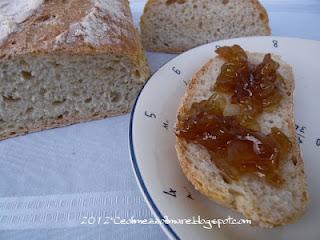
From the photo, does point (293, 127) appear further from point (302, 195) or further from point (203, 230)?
point (203, 230)

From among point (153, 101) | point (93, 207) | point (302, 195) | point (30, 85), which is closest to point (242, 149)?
point (302, 195)

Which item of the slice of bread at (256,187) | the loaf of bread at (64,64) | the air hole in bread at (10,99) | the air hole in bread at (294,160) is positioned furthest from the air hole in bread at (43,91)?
the air hole in bread at (294,160)

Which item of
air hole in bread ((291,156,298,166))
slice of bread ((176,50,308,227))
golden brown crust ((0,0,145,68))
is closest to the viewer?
slice of bread ((176,50,308,227))

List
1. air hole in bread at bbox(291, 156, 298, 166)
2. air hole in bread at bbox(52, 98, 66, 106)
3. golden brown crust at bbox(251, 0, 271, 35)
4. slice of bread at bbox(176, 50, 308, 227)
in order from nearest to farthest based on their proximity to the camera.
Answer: slice of bread at bbox(176, 50, 308, 227)
air hole in bread at bbox(291, 156, 298, 166)
air hole in bread at bbox(52, 98, 66, 106)
golden brown crust at bbox(251, 0, 271, 35)

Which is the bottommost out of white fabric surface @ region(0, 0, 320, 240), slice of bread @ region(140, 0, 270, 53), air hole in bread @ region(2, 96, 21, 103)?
white fabric surface @ region(0, 0, 320, 240)

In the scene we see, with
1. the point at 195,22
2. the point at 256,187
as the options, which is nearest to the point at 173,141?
the point at 256,187

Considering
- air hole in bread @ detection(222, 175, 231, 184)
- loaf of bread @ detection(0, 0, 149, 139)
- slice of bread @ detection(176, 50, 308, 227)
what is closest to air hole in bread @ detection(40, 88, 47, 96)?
loaf of bread @ detection(0, 0, 149, 139)

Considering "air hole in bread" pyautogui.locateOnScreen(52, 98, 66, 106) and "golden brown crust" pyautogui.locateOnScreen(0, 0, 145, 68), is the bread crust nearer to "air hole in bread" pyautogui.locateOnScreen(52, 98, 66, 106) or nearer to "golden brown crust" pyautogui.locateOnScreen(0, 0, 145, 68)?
"golden brown crust" pyautogui.locateOnScreen(0, 0, 145, 68)

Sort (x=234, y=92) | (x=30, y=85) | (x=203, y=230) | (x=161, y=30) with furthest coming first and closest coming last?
(x=161, y=30)
(x=30, y=85)
(x=234, y=92)
(x=203, y=230)
